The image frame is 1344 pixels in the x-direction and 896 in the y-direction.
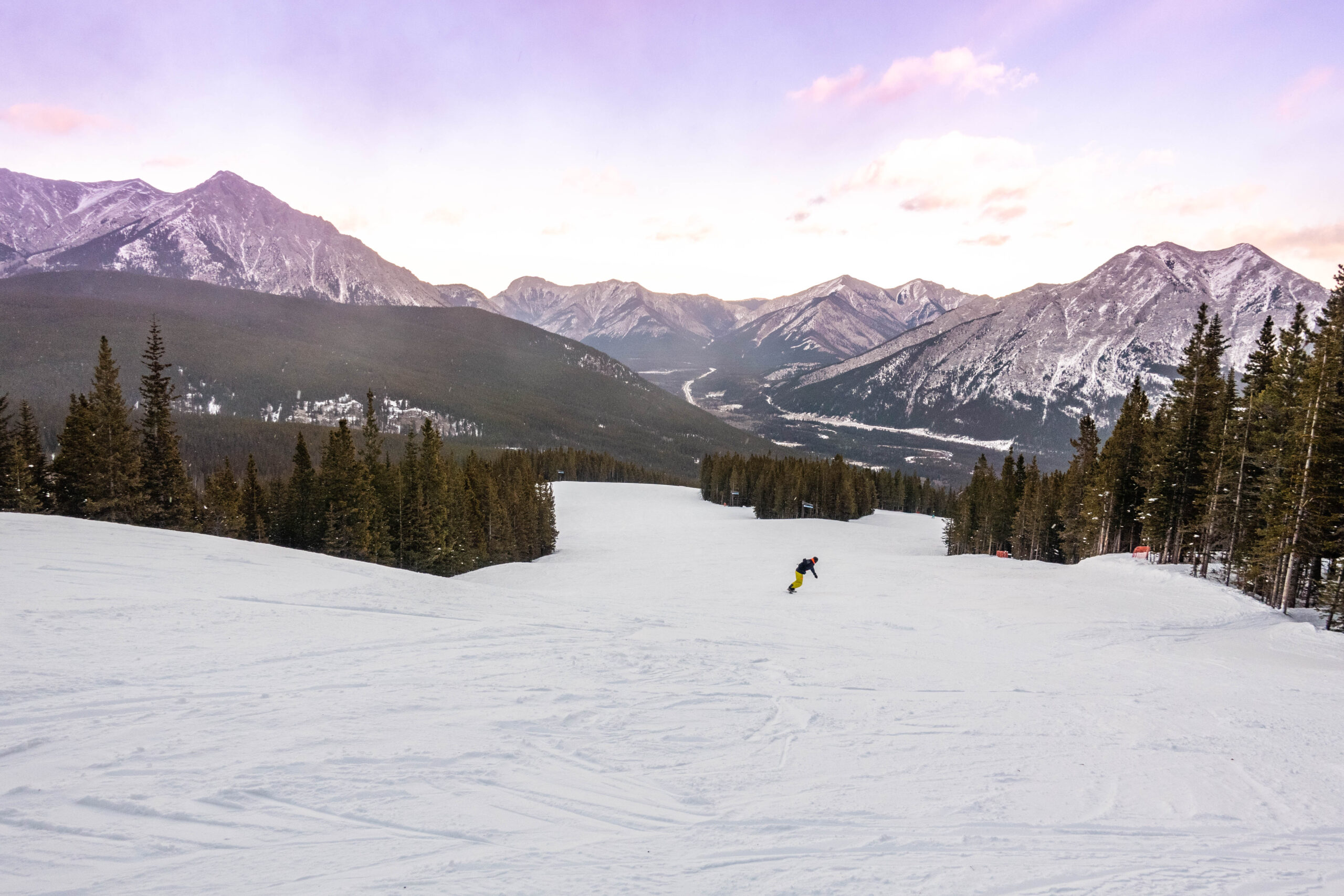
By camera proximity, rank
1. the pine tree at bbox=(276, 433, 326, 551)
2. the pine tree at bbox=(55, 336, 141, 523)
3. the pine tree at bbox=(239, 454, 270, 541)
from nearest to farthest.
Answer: the pine tree at bbox=(55, 336, 141, 523) → the pine tree at bbox=(276, 433, 326, 551) → the pine tree at bbox=(239, 454, 270, 541)

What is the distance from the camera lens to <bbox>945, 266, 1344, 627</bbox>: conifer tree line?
22.8 metres

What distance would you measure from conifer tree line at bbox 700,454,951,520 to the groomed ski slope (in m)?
60.2

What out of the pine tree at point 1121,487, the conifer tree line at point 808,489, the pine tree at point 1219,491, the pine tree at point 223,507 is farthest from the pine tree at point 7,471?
the pine tree at point 1121,487

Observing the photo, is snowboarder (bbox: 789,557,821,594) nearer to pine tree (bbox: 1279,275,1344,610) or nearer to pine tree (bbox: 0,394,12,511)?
pine tree (bbox: 1279,275,1344,610)

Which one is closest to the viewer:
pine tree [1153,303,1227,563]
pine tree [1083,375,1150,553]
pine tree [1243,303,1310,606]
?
pine tree [1243,303,1310,606]

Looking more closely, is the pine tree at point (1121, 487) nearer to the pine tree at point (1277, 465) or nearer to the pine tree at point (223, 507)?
the pine tree at point (1277, 465)

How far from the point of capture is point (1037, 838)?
21.6 ft

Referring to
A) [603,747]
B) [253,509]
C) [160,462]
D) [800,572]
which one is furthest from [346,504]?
[603,747]

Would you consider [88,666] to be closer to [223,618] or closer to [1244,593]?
[223,618]

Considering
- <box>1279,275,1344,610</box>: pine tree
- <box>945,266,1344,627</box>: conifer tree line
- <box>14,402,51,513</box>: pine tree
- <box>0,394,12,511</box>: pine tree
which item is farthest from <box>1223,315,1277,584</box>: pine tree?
<box>0,394,12,511</box>: pine tree

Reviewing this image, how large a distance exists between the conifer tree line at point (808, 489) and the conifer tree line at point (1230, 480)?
28102 millimetres

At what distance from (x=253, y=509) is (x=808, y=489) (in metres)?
60.8

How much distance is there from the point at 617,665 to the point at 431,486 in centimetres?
3205

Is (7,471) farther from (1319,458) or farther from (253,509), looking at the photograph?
(1319,458)
